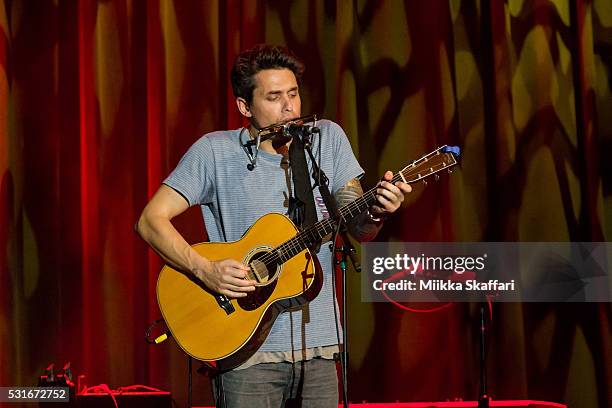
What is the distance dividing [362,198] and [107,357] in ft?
7.38

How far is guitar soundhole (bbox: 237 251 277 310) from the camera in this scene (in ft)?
8.19

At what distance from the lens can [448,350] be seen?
4.30 meters

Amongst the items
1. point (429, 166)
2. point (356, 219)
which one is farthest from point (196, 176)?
point (429, 166)

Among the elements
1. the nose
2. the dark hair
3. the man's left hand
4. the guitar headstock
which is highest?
the dark hair

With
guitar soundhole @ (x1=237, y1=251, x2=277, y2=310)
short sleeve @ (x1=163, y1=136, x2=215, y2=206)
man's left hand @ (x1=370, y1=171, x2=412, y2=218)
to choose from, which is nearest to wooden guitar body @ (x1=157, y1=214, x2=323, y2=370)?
guitar soundhole @ (x1=237, y1=251, x2=277, y2=310)

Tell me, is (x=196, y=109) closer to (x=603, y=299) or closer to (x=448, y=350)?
(x=448, y=350)

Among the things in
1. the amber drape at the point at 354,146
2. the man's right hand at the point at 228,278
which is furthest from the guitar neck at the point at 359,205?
the amber drape at the point at 354,146

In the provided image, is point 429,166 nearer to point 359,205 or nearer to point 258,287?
point 359,205

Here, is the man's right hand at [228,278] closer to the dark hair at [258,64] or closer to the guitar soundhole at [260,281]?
the guitar soundhole at [260,281]

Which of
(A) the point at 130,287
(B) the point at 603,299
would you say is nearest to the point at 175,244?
(A) the point at 130,287

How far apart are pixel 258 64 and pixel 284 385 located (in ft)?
3.66

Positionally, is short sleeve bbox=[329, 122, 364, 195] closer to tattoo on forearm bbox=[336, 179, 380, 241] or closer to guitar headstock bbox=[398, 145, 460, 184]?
tattoo on forearm bbox=[336, 179, 380, 241]

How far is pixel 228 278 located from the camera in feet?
8.19

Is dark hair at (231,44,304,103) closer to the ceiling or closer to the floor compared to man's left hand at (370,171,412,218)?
closer to the ceiling
